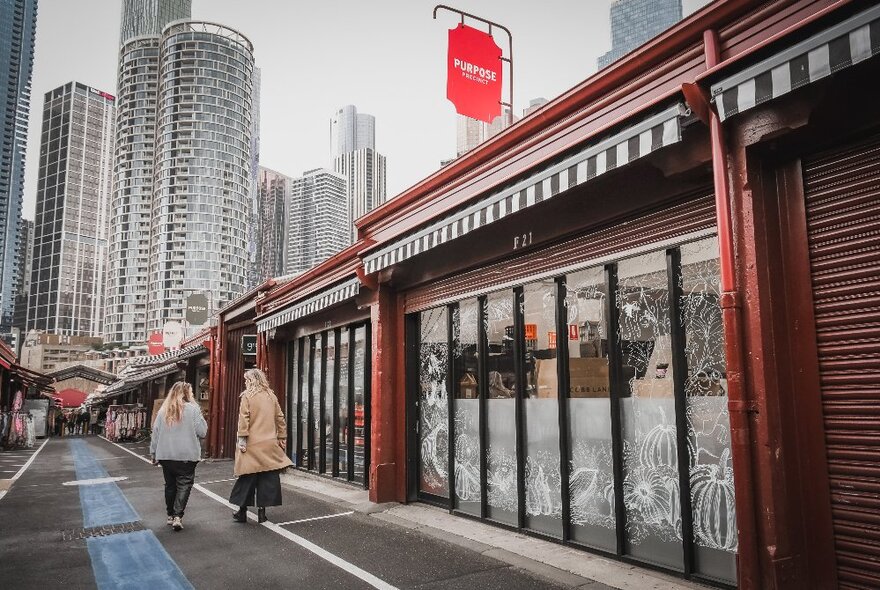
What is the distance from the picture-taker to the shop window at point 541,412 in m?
6.29

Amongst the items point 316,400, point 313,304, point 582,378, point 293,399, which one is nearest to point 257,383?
point 313,304

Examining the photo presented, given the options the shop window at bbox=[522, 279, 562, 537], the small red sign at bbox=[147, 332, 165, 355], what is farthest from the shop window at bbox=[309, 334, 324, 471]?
the small red sign at bbox=[147, 332, 165, 355]

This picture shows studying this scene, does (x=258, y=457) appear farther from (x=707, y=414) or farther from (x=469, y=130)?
(x=469, y=130)

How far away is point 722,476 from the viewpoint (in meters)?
4.59

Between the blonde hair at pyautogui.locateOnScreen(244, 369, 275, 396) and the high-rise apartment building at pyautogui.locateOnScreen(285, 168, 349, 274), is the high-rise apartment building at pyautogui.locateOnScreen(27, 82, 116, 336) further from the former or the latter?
the blonde hair at pyautogui.locateOnScreen(244, 369, 275, 396)

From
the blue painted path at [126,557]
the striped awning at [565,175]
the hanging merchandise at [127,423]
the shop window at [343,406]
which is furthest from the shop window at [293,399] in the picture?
the hanging merchandise at [127,423]

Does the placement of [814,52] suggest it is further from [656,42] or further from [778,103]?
[656,42]

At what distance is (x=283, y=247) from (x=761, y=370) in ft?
626

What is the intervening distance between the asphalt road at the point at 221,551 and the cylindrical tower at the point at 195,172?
128 m

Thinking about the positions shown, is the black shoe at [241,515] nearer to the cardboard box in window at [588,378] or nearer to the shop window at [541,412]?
the shop window at [541,412]

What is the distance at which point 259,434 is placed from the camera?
7.70m

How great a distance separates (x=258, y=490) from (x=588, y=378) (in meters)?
4.60

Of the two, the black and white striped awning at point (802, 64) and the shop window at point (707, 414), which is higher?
the black and white striped awning at point (802, 64)

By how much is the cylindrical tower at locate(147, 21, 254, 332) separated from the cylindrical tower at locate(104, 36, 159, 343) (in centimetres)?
556
